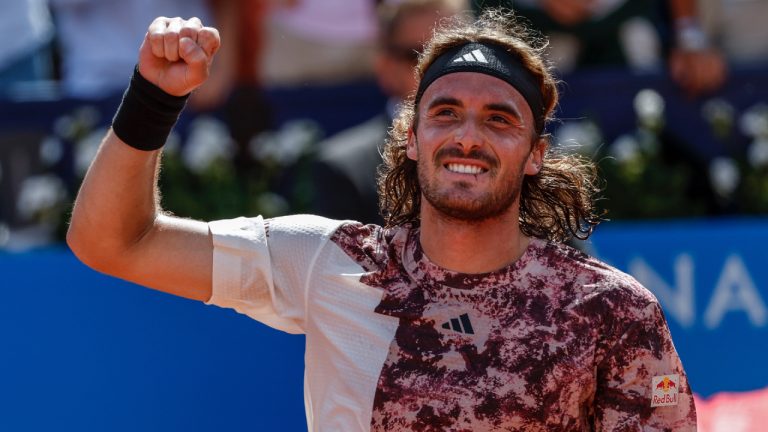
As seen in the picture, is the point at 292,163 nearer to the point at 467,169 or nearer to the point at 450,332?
the point at 467,169

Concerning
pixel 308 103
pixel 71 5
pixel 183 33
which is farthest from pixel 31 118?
pixel 183 33

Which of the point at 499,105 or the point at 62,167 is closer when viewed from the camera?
the point at 499,105

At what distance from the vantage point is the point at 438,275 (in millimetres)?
2936

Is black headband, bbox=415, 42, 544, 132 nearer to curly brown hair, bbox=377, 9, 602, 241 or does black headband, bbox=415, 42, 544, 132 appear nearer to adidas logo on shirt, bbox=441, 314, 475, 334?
curly brown hair, bbox=377, 9, 602, 241

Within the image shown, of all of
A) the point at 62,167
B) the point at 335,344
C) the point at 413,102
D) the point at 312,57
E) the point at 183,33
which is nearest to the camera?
the point at 183,33

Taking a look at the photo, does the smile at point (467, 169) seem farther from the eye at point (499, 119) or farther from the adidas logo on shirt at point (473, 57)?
the adidas logo on shirt at point (473, 57)

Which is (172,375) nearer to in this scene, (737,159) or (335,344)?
(335,344)

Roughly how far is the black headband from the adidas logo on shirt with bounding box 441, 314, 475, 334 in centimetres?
60

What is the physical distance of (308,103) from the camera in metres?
6.05

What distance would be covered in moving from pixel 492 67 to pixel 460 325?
67 cm

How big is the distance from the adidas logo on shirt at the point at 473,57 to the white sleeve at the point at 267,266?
55 cm

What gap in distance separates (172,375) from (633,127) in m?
2.83

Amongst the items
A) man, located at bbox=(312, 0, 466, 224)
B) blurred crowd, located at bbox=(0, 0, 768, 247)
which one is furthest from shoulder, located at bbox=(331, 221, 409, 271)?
blurred crowd, located at bbox=(0, 0, 768, 247)

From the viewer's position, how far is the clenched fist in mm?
2680
